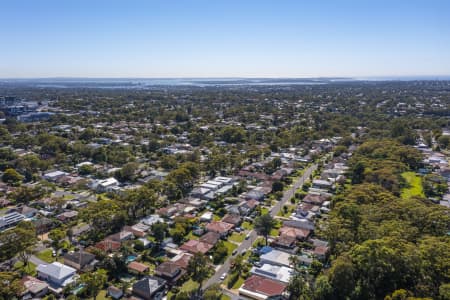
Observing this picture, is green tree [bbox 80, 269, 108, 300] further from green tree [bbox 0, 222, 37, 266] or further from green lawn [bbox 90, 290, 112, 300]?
green tree [bbox 0, 222, 37, 266]

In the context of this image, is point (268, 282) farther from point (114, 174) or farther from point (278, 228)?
point (114, 174)

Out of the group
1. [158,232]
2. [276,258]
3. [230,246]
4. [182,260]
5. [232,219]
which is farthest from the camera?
[232,219]

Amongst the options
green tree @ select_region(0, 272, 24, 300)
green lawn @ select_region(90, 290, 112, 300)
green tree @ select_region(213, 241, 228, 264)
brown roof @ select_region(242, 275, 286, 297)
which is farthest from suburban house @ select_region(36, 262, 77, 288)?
brown roof @ select_region(242, 275, 286, 297)

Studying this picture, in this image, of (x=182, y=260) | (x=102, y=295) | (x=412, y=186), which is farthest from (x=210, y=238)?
(x=412, y=186)

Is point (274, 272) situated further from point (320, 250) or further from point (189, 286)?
point (189, 286)

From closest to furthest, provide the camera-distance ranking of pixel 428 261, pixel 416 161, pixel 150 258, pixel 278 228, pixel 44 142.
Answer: pixel 428 261 → pixel 150 258 → pixel 278 228 → pixel 416 161 → pixel 44 142

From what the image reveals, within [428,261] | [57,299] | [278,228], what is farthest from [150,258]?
[428,261]
